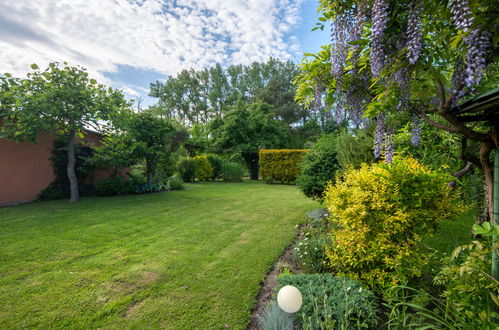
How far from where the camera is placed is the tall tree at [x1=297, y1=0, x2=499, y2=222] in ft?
5.15

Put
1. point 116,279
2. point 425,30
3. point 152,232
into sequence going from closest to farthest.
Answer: point 425,30 → point 116,279 → point 152,232

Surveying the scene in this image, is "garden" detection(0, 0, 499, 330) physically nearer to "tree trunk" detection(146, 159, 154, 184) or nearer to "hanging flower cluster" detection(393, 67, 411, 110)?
"hanging flower cluster" detection(393, 67, 411, 110)

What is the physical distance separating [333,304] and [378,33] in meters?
2.33

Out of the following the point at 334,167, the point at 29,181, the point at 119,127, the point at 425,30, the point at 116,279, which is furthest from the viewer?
the point at 119,127

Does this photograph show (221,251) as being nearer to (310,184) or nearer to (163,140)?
(310,184)

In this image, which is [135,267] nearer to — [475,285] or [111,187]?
[475,285]

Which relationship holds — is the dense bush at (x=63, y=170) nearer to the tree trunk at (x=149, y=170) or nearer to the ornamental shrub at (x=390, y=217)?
the tree trunk at (x=149, y=170)

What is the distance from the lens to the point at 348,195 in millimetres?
2420

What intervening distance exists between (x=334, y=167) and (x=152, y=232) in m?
4.72

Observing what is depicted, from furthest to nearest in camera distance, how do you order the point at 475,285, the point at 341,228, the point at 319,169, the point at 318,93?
1. the point at 319,169
2. the point at 341,228
3. the point at 318,93
4. the point at 475,285

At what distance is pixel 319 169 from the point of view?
19.7ft

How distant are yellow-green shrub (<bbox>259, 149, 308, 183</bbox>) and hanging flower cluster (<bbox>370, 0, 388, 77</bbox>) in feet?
39.9

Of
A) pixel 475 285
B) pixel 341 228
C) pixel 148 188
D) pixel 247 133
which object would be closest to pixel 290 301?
pixel 475 285

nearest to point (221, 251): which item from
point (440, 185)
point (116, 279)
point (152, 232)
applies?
point (116, 279)
